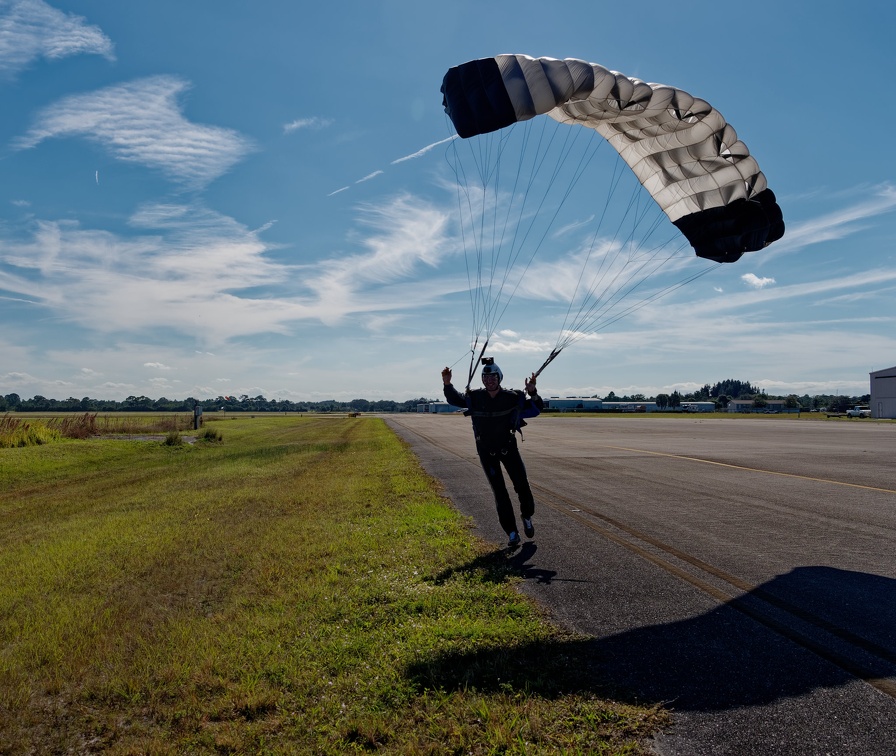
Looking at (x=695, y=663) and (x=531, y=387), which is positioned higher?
(x=531, y=387)

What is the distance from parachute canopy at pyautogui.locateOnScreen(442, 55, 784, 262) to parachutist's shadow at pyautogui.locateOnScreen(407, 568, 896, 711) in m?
7.79

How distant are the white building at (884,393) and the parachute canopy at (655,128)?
8873 cm

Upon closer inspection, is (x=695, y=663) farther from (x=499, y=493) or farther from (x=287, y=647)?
(x=499, y=493)

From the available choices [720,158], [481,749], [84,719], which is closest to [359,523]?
[84,719]

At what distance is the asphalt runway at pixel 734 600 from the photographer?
3.56 m

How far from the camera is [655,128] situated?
11.3 m

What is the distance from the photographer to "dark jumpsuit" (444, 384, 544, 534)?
8.48 meters

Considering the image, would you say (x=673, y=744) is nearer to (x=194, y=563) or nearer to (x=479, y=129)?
(x=194, y=563)

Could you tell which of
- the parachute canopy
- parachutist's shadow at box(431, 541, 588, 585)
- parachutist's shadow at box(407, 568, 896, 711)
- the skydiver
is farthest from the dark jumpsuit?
the parachute canopy

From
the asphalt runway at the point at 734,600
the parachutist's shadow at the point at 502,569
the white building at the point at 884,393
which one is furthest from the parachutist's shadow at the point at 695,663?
the white building at the point at 884,393

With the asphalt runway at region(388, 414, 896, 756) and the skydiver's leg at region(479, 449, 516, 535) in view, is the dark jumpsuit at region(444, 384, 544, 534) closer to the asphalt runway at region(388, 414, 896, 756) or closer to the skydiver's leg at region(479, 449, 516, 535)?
the skydiver's leg at region(479, 449, 516, 535)

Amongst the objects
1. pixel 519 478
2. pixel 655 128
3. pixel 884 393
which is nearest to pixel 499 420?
pixel 519 478

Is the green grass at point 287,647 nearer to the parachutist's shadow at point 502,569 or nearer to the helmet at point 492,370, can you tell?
the parachutist's shadow at point 502,569

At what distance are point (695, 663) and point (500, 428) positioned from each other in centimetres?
449
